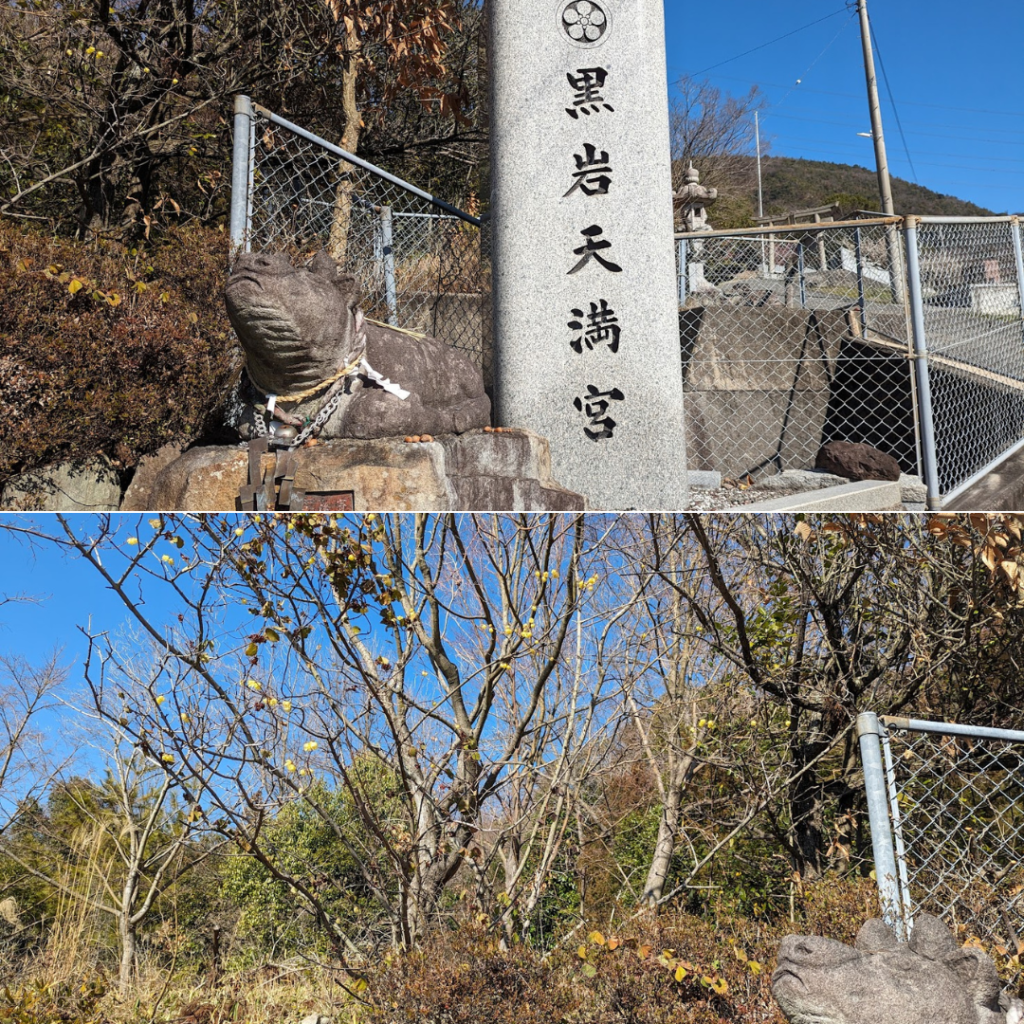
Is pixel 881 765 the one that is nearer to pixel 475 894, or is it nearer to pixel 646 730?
pixel 475 894

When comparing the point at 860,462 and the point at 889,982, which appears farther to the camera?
the point at 860,462

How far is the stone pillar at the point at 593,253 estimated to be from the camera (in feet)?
14.7

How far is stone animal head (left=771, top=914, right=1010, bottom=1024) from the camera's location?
6.95 feet

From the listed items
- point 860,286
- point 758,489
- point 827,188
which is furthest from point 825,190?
point 758,489

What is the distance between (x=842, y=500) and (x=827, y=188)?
3715 centimetres

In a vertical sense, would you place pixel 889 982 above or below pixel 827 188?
below

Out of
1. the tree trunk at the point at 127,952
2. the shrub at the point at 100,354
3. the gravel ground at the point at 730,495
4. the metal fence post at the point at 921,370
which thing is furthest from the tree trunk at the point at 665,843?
the shrub at the point at 100,354

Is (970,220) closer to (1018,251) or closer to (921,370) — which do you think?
(1018,251)

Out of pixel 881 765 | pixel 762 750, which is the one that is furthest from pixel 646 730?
pixel 881 765

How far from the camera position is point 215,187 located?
307 inches

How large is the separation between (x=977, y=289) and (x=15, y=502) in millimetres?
5755

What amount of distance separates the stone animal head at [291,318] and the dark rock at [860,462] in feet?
9.63

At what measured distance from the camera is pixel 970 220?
486 cm

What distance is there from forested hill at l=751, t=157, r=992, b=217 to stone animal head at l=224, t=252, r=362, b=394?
3297cm
